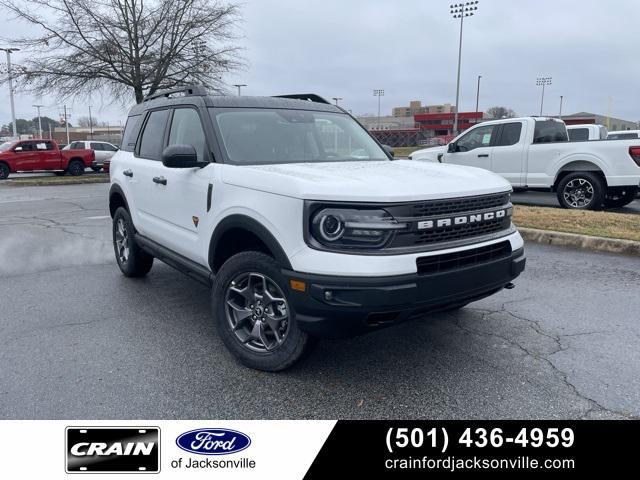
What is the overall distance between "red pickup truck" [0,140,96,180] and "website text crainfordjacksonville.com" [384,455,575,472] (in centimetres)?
2573

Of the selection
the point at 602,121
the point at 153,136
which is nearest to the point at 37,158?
the point at 153,136

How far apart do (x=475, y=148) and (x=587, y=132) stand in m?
4.37

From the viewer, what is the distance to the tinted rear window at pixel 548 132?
11.1 metres

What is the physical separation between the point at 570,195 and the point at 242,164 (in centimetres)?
885

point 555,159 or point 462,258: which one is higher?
point 555,159

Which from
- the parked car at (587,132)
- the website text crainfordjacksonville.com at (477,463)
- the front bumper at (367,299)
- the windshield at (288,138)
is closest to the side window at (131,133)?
the windshield at (288,138)

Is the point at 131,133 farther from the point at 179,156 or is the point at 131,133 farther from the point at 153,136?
the point at 179,156

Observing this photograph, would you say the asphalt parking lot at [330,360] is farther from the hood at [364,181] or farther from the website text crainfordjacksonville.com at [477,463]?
the hood at [364,181]

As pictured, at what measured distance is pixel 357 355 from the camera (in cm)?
379

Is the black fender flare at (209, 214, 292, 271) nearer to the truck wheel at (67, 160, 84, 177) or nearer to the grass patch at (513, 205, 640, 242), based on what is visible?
the grass patch at (513, 205, 640, 242)

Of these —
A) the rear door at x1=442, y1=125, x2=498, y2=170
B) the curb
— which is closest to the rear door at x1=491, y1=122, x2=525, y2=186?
the rear door at x1=442, y1=125, x2=498, y2=170

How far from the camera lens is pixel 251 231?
3342mm

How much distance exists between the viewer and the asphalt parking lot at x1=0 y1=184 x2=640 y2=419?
10.1 ft

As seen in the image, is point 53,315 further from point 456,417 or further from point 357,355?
point 456,417
